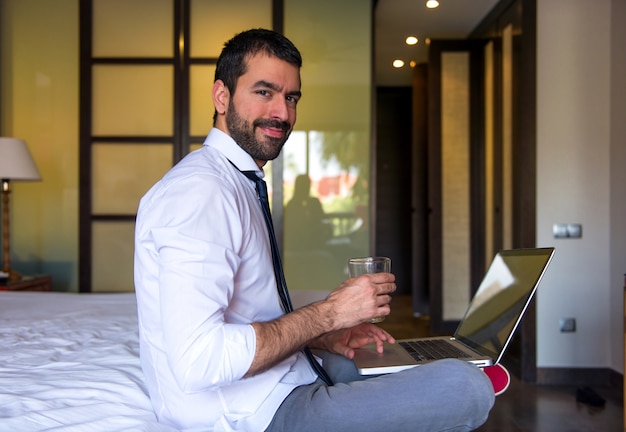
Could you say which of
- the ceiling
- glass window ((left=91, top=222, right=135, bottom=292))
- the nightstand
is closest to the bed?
the nightstand

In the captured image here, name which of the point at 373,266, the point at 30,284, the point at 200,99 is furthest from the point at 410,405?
the point at 200,99

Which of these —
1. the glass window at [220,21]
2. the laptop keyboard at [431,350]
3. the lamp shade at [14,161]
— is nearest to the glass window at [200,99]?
the glass window at [220,21]

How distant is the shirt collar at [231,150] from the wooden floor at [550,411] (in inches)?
78.0

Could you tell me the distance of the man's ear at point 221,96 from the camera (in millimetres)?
1349

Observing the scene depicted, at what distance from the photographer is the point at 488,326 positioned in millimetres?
1381

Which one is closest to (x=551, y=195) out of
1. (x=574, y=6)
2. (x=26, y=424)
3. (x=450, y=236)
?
(x=574, y=6)

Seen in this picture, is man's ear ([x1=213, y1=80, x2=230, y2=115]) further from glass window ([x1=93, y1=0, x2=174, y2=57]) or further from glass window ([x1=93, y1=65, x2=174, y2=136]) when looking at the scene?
glass window ([x1=93, y1=0, x2=174, y2=57])

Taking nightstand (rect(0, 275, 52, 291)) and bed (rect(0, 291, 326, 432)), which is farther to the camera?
nightstand (rect(0, 275, 52, 291))

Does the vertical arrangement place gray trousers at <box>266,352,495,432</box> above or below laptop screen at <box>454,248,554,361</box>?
below

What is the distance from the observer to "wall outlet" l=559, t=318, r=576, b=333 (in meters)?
3.42

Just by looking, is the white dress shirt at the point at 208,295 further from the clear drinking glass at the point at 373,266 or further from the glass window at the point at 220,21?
the glass window at the point at 220,21

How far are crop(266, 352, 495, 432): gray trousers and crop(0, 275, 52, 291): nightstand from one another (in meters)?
2.80

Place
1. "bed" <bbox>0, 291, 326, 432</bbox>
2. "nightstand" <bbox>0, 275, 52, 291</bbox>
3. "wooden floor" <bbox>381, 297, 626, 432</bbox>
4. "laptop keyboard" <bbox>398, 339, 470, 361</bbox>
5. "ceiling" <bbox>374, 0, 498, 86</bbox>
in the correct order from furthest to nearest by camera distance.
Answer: "ceiling" <bbox>374, 0, 498, 86</bbox>, "nightstand" <bbox>0, 275, 52, 291</bbox>, "wooden floor" <bbox>381, 297, 626, 432</bbox>, "laptop keyboard" <bbox>398, 339, 470, 361</bbox>, "bed" <bbox>0, 291, 326, 432</bbox>

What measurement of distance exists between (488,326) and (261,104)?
745 millimetres
